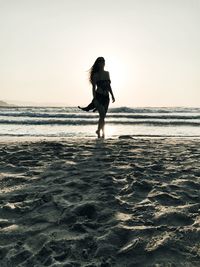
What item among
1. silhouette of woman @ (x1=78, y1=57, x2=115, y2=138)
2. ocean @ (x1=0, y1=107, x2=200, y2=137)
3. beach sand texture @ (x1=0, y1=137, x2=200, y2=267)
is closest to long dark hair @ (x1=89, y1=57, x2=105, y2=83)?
silhouette of woman @ (x1=78, y1=57, x2=115, y2=138)

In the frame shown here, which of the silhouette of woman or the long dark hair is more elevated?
the long dark hair

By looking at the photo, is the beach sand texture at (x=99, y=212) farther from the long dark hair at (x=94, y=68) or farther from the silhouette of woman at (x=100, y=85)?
the long dark hair at (x=94, y=68)

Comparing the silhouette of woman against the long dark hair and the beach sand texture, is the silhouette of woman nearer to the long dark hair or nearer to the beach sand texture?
the long dark hair

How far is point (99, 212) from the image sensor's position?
4500 mm

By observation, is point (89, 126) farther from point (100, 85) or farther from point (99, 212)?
point (99, 212)

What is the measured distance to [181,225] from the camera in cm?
417

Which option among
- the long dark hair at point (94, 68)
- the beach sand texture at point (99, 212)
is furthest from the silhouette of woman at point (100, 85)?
the beach sand texture at point (99, 212)

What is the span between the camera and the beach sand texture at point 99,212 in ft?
11.7

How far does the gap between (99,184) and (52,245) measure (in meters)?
1.98

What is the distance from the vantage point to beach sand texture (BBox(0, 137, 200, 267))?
357 centimetres

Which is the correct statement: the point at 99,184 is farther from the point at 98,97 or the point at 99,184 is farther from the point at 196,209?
the point at 98,97

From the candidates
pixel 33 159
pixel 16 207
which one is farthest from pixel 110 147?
pixel 16 207

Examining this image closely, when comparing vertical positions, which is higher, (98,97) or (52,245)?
(98,97)

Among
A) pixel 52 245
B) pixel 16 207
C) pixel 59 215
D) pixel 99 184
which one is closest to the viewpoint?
pixel 52 245
